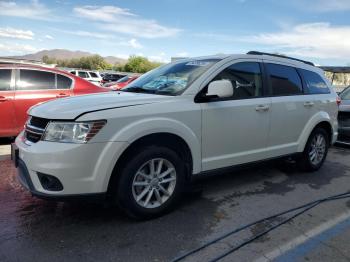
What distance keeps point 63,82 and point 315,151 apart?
191 inches

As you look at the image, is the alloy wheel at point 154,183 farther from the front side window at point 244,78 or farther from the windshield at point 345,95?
the windshield at point 345,95

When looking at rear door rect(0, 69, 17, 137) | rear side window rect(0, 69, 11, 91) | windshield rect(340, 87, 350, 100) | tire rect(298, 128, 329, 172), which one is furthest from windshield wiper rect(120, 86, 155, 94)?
windshield rect(340, 87, 350, 100)

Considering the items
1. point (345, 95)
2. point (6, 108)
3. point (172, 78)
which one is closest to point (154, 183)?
point (172, 78)

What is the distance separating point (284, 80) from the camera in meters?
5.04

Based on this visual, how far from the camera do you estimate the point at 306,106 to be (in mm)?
5262

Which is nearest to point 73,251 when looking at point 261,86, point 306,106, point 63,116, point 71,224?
point 71,224

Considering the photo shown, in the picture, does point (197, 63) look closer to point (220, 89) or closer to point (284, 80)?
point (220, 89)

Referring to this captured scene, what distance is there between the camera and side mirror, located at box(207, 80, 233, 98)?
3.85m

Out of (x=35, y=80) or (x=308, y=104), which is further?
(x=35, y=80)

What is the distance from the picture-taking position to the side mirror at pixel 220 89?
3.85 metres

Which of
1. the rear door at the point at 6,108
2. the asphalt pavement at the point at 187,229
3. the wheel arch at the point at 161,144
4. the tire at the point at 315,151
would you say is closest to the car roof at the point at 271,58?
the tire at the point at 315,151

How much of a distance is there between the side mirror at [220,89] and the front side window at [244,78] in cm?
26

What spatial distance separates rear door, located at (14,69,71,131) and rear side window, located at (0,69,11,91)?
14 cm

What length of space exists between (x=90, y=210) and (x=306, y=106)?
335 cm
